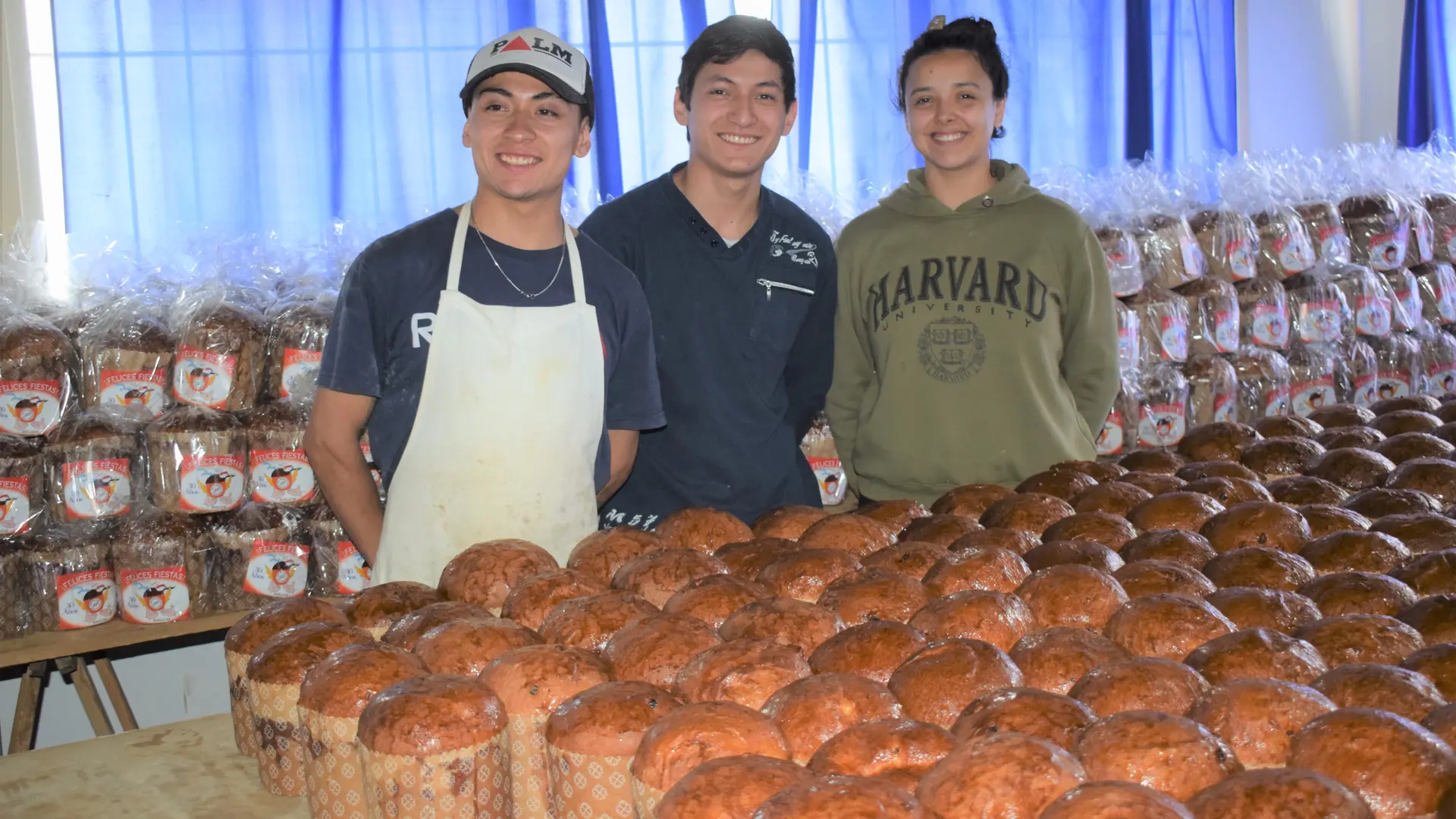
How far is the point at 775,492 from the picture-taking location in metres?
3.33

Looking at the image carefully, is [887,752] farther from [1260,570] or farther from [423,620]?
[1260,570]

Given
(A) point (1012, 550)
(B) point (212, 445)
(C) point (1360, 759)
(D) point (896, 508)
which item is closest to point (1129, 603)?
(A) point (1012, 550)

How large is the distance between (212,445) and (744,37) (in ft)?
6.42

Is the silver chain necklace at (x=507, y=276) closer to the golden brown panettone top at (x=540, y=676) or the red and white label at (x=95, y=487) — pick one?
the golden brown panettone top at (x=540, y=676)

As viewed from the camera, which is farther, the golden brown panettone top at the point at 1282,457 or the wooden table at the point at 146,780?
the golden brown panettone top at the point at 1282,457

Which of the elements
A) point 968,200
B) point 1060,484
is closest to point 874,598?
point 1060,484

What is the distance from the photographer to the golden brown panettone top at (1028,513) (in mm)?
2508

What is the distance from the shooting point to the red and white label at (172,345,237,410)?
3572 millimetres

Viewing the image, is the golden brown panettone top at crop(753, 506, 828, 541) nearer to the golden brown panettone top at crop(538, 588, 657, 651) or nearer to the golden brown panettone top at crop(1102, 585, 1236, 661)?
the golden brown panettone top at crop(538, 588, 657, 651)

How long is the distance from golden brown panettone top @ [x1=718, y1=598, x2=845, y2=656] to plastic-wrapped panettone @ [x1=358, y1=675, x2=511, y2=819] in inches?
16.3

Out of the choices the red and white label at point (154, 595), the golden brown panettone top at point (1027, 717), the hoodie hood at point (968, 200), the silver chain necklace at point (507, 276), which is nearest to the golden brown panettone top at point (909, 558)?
the golden brown panettone top at point (1027, 717)

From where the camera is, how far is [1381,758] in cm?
137

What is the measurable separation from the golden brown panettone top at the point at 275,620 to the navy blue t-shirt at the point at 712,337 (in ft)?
4.38

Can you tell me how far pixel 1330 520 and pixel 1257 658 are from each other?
87cm
